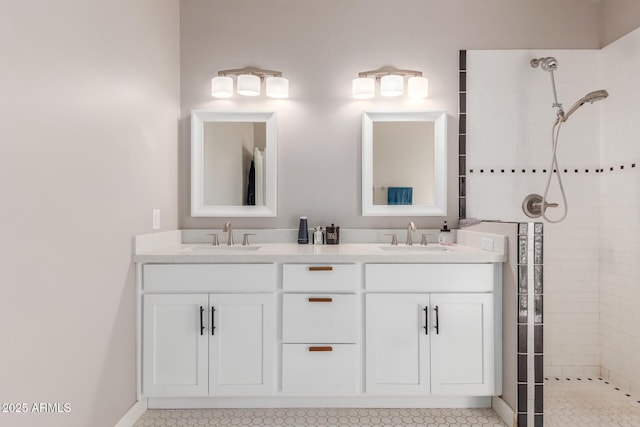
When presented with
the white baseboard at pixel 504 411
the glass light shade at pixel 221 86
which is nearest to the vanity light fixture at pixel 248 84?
the glass light shade at pixel 221 86

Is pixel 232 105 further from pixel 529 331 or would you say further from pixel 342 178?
pixel 529 331

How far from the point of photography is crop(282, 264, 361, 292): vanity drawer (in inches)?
84.7

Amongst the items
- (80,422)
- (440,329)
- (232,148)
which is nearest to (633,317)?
(440,329)

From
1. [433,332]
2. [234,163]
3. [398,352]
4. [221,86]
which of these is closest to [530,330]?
[433,332]

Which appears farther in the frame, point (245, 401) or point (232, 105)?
point (232, 105)

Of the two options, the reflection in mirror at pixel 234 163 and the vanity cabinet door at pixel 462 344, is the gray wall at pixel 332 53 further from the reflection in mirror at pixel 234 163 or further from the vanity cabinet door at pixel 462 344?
the vanity cabinet door at pixel 462 344

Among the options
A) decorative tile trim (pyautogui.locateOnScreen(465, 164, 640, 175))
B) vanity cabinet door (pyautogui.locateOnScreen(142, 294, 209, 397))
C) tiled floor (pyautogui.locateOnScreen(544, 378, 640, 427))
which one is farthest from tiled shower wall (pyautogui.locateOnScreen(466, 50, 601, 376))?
vanity cabinet door (pyautogui.locateOnScreen(142, 294, 209, 397))

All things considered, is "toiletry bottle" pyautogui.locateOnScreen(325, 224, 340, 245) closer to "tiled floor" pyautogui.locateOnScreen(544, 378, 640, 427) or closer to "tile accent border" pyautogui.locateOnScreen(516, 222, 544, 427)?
"tile accent border" pyautogui.locateOnScreen(516, 222, 544, 427)

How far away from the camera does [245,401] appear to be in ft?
7.33

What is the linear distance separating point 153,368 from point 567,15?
3.37 meters

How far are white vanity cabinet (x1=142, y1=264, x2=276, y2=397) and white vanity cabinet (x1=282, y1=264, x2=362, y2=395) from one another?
0.10 metres

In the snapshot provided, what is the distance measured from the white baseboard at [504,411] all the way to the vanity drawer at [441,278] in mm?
589

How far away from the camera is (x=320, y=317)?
215 centimetres

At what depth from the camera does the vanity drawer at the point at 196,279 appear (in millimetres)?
2143
